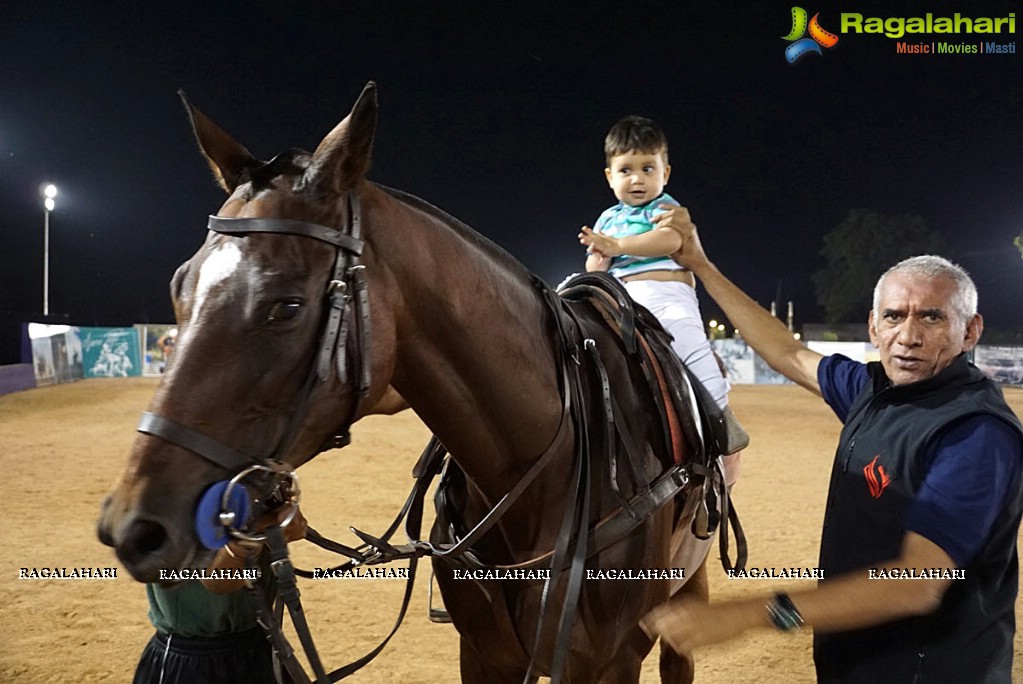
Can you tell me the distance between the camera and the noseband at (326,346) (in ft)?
4.21

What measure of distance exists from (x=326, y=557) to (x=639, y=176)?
15.1ft

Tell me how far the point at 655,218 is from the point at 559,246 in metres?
64.2

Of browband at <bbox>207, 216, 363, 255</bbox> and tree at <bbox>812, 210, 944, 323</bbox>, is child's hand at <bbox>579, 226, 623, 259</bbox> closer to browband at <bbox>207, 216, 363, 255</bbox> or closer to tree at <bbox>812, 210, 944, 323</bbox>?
browband at <bbox>207, 216, 363, 255</bbox>

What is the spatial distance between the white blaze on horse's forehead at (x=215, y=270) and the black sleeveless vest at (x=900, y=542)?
1.62 metres

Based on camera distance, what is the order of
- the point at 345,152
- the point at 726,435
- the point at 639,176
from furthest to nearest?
the point at 639,176 < the point at 726,435 < the point at 345,152

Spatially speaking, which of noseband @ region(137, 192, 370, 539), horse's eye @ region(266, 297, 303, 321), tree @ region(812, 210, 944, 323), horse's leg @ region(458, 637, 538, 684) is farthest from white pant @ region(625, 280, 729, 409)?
tree @ region(812, 210, 944, 323)

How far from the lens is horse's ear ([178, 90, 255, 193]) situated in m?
1.59

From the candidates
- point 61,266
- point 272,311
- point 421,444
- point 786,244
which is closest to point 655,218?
point 272,311

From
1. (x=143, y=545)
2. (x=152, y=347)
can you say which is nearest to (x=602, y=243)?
(x=143, y=545)

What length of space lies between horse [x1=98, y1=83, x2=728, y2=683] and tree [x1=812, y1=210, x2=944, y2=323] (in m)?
46.0

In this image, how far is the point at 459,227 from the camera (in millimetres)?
1842

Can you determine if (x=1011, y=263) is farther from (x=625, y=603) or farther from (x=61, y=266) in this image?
(x=61, y=266)

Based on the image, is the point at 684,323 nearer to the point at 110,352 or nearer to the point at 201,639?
the point at 201,639

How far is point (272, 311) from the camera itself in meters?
1.34
